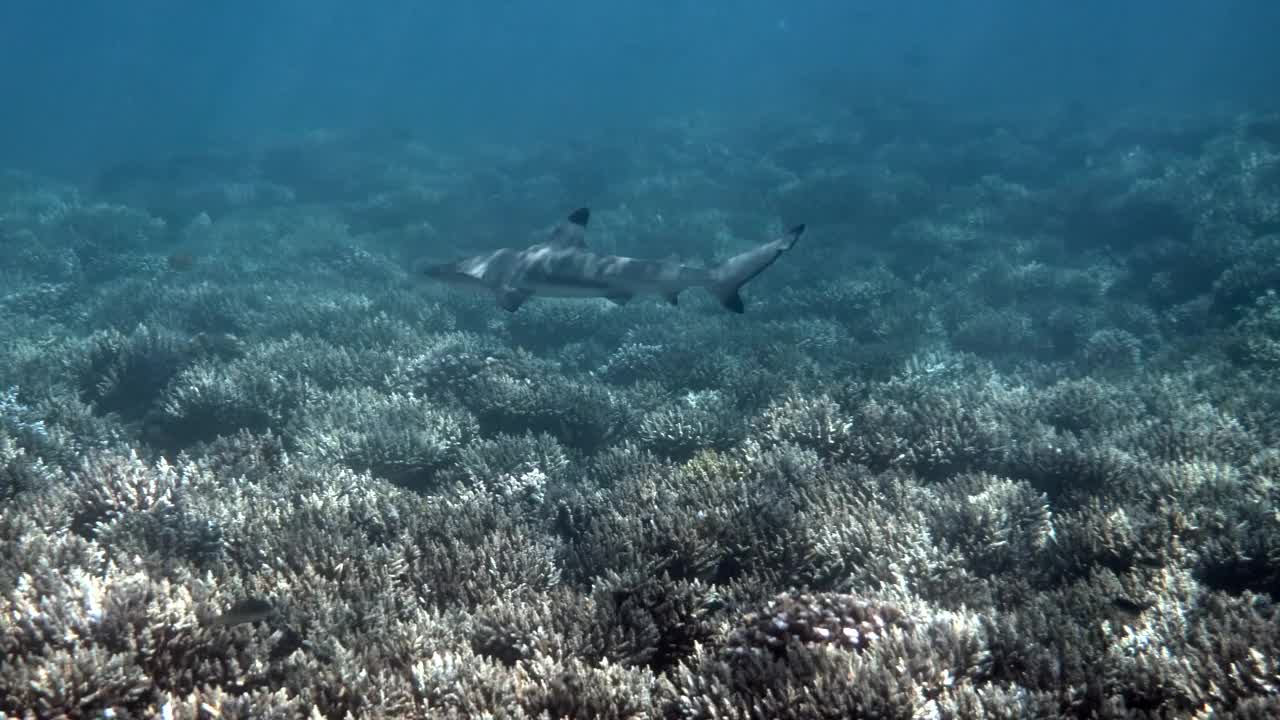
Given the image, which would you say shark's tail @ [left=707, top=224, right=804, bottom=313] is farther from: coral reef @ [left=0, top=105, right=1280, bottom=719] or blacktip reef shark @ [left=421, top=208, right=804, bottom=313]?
coral reef @ [left=0, top=105, right=1280, bottom=719]

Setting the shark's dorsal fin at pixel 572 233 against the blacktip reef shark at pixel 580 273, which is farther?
the shark's dorsal fin at pixel 572 233

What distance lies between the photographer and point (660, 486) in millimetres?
7047

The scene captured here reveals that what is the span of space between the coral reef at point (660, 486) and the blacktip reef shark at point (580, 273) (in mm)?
1942

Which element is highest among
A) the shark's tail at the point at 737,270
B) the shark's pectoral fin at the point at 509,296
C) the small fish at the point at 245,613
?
the shark's pectoral fin at the point at 509,296

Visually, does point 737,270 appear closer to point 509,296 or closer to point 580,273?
point 580,273

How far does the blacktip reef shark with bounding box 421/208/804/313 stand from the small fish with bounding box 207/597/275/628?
169 inches

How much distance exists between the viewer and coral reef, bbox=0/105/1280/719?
3.90 meters

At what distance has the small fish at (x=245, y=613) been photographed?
431 cm

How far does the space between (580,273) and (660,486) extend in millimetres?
2797

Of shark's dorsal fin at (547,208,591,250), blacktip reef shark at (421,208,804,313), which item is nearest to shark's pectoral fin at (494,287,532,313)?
blacktip reef shark at (421,208,804,313)

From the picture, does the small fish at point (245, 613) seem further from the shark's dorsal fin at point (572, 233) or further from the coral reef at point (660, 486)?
the shark's dorsal fin at point (572, 233)

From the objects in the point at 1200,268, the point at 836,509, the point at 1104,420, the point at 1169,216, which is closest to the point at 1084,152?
the point at 1169,216

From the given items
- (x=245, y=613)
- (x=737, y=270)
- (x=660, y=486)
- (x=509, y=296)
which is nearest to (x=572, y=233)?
(x=509, y=296)

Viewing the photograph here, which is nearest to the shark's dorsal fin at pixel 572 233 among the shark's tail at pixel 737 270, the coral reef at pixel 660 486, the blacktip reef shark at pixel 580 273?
the blacktip reef shark at pixel 580 273
